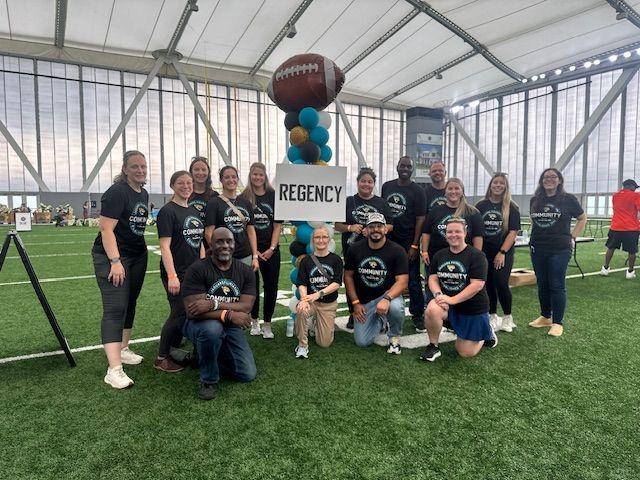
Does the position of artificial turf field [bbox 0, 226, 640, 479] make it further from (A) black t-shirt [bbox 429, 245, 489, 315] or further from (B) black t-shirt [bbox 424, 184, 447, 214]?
(B) black t-shirt [bbox 424, 184, 447, 214]

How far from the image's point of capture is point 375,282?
3.87m

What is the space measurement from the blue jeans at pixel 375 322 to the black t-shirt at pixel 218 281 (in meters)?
1.24

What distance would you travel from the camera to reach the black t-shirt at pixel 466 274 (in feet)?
11.5

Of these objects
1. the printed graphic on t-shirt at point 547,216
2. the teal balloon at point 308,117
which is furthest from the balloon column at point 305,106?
the printed graphic on t-shirt at point 547,216

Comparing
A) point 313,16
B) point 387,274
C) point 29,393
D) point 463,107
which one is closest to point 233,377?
point 29,393

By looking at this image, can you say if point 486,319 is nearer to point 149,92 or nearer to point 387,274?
point 387,274

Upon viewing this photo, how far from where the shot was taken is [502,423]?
2.47 m

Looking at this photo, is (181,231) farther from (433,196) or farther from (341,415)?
(433,196)

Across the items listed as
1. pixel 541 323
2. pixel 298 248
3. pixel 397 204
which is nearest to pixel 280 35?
pixel 397 204

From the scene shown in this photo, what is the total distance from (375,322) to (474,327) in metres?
0.87

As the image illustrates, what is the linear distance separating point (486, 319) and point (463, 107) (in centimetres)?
2761

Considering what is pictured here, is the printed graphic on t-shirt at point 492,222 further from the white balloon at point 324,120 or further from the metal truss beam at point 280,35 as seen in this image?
the metal truss beam at point 280,35

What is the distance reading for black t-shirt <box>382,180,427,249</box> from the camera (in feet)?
14.1

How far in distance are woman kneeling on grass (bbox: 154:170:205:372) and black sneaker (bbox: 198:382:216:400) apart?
1.65 feet
